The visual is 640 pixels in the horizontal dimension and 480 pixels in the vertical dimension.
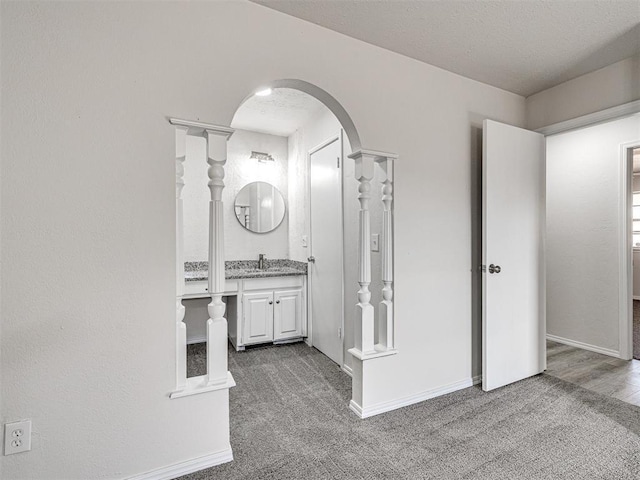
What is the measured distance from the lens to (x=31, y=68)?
1.32 m

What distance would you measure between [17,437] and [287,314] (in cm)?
238

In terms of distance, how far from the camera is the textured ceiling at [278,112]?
2.94 m

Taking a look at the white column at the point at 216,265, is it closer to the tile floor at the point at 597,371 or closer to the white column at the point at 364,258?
the white column at the point at 364,258

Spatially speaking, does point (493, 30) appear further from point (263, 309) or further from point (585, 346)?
point (585, 346)

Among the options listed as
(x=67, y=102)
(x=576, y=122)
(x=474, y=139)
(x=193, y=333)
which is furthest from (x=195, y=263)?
(x=576, y=122)

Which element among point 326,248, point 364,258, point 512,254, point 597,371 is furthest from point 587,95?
point 326,248

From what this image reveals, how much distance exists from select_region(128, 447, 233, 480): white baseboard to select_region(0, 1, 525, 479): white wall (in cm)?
3

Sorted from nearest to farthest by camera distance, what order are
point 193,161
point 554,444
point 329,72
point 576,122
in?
point 554,444, point 329,72, point 576,122, point 193,161

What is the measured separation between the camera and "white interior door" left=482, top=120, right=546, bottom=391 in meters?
2.41

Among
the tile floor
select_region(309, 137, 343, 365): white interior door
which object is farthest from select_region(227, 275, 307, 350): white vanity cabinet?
the tile floor

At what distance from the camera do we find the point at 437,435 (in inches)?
73.5

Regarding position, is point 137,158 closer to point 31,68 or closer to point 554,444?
point 31,68

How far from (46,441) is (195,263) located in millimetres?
2366

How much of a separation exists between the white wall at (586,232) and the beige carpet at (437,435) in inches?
48.5
